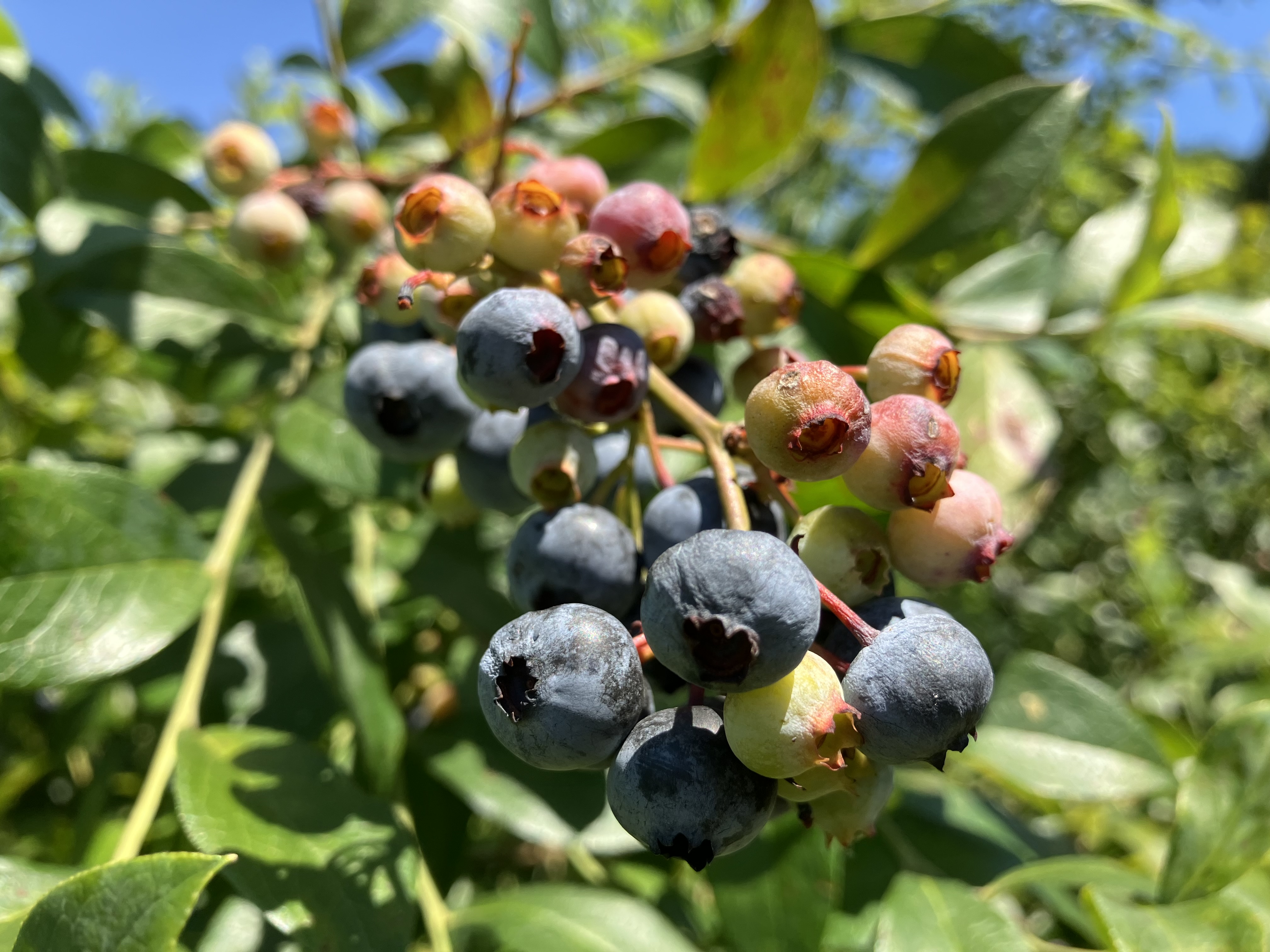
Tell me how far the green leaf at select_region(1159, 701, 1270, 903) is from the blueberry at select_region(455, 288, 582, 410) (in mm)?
881

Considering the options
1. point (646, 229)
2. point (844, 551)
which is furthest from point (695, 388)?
point (844, 551)

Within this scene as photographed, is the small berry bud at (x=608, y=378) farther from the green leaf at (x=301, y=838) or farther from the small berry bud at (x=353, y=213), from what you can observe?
Answer: the small berry bud at (x=353, y=213)

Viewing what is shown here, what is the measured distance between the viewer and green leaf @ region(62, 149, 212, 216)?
4.76ft

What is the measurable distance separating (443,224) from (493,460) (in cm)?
25

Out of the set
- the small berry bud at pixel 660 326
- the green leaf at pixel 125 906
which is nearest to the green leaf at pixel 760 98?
the small berry bud at pixel 660 326

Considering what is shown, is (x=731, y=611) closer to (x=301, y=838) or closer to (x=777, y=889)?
(x=301, y=838)

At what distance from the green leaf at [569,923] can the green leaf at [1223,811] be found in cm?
57

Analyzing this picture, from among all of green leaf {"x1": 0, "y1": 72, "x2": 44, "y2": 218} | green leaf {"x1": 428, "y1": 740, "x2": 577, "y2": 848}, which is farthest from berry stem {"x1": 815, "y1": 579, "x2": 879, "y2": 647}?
green leaf {"x1": 0, "y1": 72, "x2": 44, "y2": 218}

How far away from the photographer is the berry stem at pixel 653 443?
2.59 ft

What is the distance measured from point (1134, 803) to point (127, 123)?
3.18 meters

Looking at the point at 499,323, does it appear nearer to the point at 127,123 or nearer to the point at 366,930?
the point at 366,930

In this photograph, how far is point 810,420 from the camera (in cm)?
65

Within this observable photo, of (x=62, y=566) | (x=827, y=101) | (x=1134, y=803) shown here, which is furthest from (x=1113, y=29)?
(x=62, y=566)

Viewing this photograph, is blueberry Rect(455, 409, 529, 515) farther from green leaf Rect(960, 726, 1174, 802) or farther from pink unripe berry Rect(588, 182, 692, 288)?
green leaf Rect(960, 726, 1174, 802)
